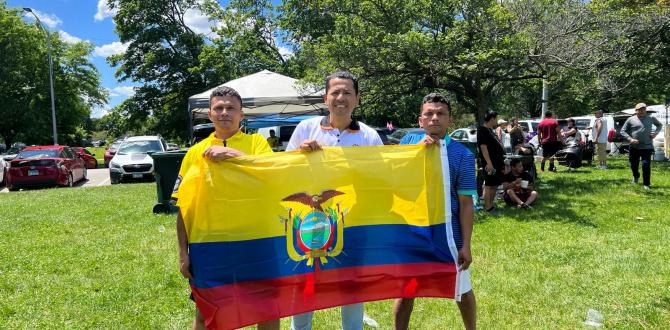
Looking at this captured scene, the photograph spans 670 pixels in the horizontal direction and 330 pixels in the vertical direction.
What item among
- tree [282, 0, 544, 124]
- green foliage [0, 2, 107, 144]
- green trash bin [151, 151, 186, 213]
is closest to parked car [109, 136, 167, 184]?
green trash bin [151, 151, 186, 213]

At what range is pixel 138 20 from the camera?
35500 mm

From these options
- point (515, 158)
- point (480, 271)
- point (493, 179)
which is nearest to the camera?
point (480, 271)

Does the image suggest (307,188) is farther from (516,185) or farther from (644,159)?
(644,159)

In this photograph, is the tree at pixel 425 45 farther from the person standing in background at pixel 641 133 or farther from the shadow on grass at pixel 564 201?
the shadow on grass at pixel 564 201

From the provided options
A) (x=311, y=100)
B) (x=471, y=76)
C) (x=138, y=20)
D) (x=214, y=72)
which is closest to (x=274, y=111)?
(x=311, y=100)

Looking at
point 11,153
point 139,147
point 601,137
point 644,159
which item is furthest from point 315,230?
point 11,153

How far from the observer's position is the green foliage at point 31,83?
32531 mm

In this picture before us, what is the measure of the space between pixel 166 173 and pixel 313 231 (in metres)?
7.13

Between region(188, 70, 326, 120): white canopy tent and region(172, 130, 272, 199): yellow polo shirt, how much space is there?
9126mm

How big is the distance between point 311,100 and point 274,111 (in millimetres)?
1719

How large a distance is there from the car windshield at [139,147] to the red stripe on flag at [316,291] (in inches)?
639

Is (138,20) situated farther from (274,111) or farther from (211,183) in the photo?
(211,183)

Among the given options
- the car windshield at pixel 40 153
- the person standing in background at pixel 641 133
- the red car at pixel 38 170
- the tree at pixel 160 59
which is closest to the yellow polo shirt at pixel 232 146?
the person standing in background at pixel 641 133

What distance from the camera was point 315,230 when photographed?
2.93 m
